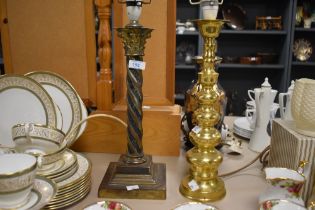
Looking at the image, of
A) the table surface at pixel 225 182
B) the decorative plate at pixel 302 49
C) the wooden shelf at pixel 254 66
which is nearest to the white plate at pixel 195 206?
the table surface at pixel 225 182

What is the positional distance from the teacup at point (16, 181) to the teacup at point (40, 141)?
112 millimetres

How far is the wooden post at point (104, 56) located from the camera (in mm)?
1200

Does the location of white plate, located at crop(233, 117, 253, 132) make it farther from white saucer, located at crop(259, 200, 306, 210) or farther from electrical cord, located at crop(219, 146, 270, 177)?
white saucer, located at crop(259, 200, 306, 210)

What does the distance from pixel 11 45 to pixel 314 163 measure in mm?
1181

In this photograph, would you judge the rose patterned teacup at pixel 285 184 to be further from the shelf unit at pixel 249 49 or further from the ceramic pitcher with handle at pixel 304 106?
the shelf unit at pixel 249 49

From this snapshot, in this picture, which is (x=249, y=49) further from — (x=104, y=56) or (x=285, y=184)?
(x=285, y=184)

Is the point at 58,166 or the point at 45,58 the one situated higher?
the point at 45,58

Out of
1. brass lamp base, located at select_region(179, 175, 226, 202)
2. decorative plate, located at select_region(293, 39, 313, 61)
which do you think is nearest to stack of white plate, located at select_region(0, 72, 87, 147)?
brass lamp base, located at select_region(179, 175, 226, 202)

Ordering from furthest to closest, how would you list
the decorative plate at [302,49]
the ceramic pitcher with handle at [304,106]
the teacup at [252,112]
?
the decorative plate at [302,49]
the teacup at [252,112]
the ceramic pitcher with handle at [304,106]

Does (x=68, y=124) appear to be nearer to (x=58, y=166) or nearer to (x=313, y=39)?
(x=58, y=166)

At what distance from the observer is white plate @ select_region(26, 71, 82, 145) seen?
1.17m

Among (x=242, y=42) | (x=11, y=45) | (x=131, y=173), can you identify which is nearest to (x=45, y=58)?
(x=11, y=45)

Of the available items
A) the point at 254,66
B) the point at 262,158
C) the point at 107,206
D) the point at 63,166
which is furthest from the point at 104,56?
the point at 254,66

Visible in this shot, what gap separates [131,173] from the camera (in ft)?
3.33
